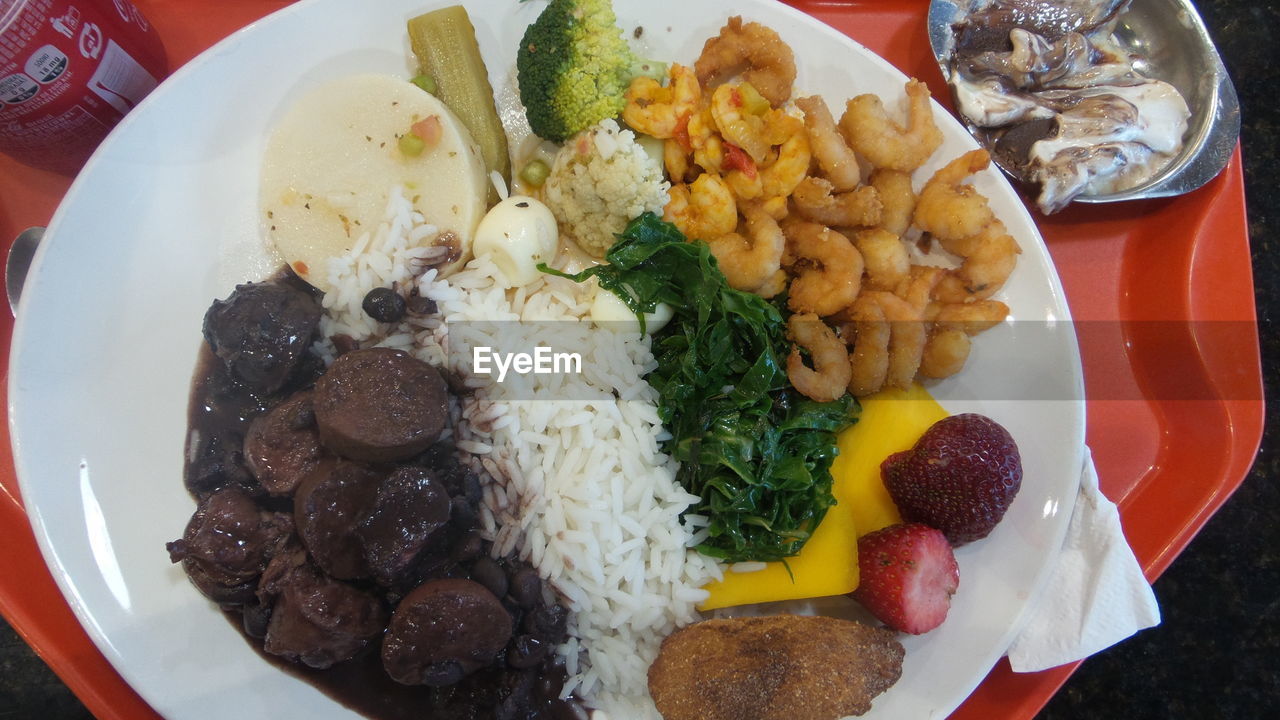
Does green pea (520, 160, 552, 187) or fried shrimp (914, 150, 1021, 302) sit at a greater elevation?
green pea (520, 160, 552, 187)

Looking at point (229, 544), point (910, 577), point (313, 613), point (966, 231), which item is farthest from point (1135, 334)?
point (229, 544)

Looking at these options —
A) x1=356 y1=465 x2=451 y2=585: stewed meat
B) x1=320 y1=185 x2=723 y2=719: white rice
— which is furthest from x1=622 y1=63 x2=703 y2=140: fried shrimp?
x1=356 y1=465 x2=451 y2=585: stewed meat

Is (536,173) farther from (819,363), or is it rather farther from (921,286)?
(921,286)

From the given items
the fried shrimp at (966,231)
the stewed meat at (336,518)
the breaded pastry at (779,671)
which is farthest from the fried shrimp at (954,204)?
the stewed meat at (336,518)

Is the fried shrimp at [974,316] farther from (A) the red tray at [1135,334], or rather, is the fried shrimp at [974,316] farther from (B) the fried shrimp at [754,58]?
(B) the fried shrimp at [754,58]

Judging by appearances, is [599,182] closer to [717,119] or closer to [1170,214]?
[717,119]

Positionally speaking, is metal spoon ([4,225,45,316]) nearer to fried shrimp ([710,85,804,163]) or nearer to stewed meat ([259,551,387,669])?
stewed meat ([259,551,387,669])
